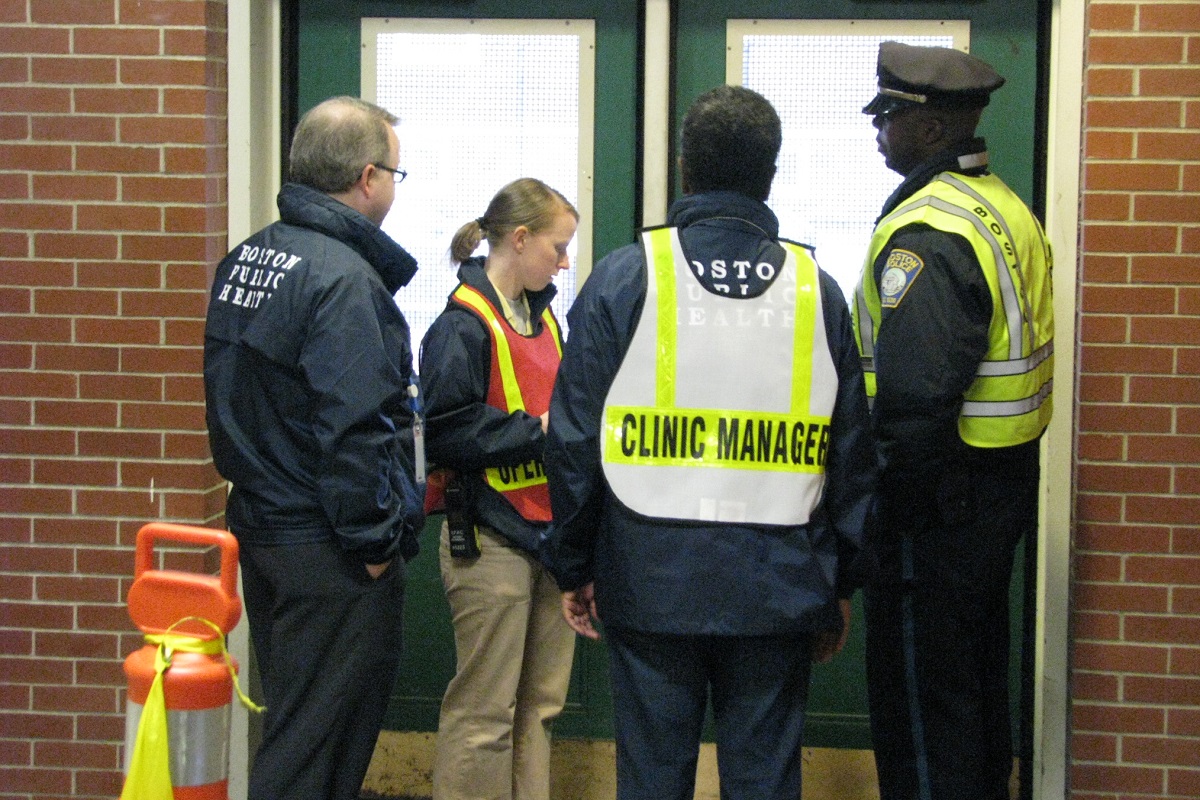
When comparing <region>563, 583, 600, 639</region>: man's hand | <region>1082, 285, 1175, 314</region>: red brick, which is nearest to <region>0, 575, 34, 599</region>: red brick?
<region>563, 583, 600, 639</region>: man's hand

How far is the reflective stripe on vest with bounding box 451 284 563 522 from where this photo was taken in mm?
3639

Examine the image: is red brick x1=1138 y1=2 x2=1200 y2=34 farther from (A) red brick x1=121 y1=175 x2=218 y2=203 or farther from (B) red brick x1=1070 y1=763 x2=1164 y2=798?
(A) red brick x1=121 y1=175 x2=218 y2=203

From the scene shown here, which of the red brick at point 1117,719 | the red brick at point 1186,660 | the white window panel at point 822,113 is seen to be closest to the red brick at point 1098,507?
the red brick at point 1186,660

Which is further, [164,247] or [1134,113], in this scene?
[164,247]

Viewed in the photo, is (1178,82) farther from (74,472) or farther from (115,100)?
(74,472)

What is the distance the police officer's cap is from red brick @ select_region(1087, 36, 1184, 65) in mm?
455

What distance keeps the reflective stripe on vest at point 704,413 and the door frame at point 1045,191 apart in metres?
1.49

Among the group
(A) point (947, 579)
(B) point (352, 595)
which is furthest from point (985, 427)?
(B) point (352, 595)

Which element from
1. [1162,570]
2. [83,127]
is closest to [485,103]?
[83,127]

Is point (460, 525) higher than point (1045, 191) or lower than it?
lower

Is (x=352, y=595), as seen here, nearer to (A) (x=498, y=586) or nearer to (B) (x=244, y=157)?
(A) (x=498, y=586)

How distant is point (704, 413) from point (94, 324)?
7.01 ft

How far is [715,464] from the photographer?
280cm

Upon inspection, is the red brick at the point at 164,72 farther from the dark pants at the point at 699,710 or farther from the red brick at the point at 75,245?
the dark pants at the point at 699,710
